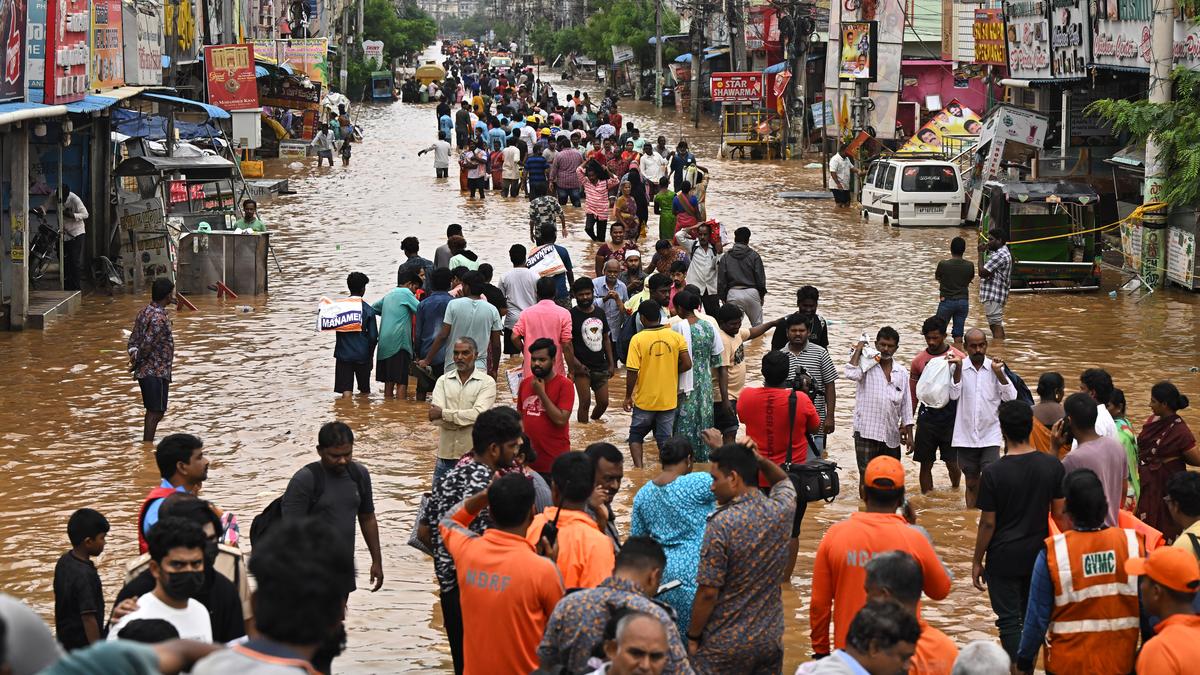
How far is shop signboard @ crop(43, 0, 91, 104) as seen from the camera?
1778cm

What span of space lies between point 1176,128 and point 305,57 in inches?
1236

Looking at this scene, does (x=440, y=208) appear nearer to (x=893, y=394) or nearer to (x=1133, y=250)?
(x=1133, y=250)

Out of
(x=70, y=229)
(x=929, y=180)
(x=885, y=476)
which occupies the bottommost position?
(x=885, y=476)

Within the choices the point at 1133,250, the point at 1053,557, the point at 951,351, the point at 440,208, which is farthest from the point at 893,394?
the point at 440,208

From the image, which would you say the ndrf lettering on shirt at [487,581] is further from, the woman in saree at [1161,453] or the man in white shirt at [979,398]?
the man in white shirt at [979,398]

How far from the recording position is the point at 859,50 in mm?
32875

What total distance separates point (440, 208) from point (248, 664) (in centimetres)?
2735

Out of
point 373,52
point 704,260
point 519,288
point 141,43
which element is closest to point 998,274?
point 704,260

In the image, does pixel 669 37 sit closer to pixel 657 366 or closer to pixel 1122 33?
pixel 1122 33

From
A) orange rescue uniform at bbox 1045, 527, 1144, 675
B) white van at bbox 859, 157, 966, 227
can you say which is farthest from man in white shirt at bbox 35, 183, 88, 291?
orange rescue uniform at bbox 1045, 527, 1144, 675

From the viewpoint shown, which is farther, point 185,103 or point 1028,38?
point 1028,38

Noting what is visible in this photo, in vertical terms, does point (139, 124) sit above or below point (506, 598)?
above

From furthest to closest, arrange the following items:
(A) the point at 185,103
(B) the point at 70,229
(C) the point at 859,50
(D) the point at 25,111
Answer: (C) the point at 859,50 → (A) the point at 185,103 → (B) the point at 70,229 → (D) the point at 25,111

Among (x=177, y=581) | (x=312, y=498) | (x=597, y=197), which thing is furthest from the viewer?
(x=597, y=197)
